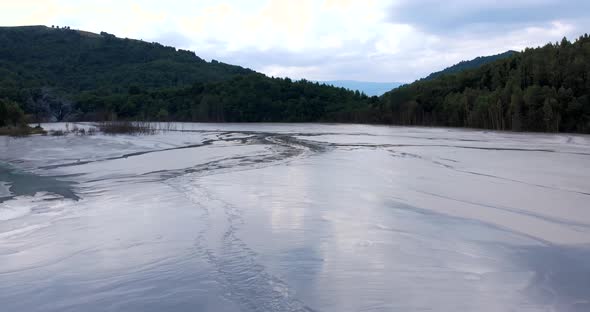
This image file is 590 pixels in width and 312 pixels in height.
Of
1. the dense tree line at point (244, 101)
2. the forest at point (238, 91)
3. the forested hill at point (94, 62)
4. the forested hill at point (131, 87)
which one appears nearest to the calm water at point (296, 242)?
the forest at point (238, 91)

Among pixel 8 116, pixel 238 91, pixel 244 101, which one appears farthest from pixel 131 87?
pixel 8 116

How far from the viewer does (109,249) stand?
243 inches

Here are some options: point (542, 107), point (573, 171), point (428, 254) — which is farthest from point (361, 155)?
→ point (542, 107)

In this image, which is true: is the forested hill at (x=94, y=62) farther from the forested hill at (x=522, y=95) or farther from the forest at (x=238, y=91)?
the forested hill at (x=522, y=95)

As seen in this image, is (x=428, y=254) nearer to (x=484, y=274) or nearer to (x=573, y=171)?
(x=484, y=274)

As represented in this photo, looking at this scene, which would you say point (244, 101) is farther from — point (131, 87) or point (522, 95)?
point (522, 95)

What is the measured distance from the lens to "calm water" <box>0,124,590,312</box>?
4.61 metres

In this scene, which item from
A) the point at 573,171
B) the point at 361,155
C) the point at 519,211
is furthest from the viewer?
the point at 361,155

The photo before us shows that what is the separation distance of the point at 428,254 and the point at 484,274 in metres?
0.80

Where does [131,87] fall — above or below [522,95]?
above

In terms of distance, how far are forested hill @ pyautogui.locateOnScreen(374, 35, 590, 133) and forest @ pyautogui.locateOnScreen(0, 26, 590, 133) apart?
0.09 meters

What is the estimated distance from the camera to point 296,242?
21.0 feet

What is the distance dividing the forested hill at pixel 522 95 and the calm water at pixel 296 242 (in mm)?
30993

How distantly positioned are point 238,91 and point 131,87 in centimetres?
1972
